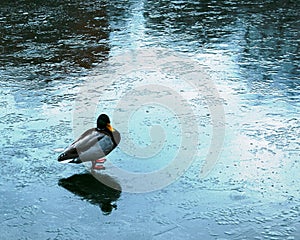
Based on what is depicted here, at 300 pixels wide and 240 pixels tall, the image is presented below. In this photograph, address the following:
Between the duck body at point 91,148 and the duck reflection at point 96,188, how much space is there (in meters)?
0.15

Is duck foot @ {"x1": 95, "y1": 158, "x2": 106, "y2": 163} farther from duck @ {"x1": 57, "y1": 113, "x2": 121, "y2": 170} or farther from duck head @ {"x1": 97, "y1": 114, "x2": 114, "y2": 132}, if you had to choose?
duck head @ {"x1": 97, "y1": 114, "x2": 114, "y2": 132}

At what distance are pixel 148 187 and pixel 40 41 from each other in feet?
18.1

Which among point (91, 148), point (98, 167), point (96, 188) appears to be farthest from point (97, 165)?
point (96, 188)

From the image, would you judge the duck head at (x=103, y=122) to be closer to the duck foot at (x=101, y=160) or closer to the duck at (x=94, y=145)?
the duck at (x=94, y=145)

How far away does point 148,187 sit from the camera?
4.81 meters

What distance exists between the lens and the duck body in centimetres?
498

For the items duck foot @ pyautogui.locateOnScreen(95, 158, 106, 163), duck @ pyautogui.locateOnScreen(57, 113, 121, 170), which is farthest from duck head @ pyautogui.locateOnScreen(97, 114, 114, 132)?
duck foot @ pyautogui.locateOnScreen(95, 158, 106, 163)

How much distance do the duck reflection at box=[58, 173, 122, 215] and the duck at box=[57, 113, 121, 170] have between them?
15 centimetres

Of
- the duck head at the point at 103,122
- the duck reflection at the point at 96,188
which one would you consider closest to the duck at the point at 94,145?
the duck head at the point at 103,122

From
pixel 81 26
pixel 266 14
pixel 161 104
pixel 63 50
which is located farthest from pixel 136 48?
pixel 266 14

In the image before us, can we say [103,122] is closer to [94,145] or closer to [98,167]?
[94,145]

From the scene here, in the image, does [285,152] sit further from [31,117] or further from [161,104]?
[31,117]

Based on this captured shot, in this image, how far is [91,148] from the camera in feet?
16.3

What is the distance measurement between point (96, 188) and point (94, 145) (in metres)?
0.36
